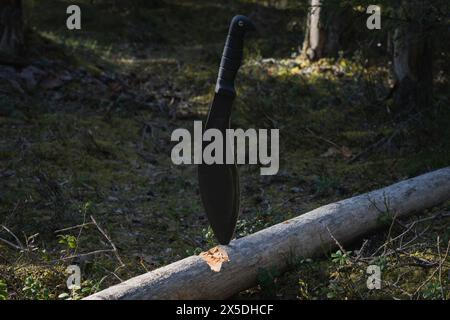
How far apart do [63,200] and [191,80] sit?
20.8 ft

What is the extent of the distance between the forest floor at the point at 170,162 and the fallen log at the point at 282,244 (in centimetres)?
15

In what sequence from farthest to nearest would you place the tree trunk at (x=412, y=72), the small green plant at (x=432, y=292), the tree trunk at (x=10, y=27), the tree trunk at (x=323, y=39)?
the tree trunk at (x=323, y=39) → the tree trunk at (x=10, y=27) → the tree trunk at (x=412, y=72) → the small green plant at (x=432, y=292)

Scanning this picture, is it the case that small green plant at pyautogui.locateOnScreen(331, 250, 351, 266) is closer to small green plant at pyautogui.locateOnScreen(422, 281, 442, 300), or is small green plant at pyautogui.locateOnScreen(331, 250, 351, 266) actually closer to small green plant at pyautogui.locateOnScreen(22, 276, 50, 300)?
small green plant at pyautogui.locateOnScreen(422, 281, 442, 300)

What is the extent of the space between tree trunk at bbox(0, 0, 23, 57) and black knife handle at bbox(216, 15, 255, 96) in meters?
7.07

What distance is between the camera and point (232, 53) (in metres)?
5.20

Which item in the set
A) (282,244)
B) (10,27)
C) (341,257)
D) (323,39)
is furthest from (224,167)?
(323,39)

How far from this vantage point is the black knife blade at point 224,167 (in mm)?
5180

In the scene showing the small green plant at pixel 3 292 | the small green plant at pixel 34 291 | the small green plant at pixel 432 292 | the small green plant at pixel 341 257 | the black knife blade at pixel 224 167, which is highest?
the black knife blade at pixel 224 167

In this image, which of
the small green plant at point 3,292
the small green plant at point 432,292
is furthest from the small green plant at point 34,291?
the small green plant at point 432,292

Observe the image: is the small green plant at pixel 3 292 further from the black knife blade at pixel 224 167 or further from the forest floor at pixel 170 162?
the black knife blade at pixel 224 167

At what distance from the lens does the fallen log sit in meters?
4.89

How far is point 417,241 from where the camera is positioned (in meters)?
6.38

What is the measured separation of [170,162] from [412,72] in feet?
12.4

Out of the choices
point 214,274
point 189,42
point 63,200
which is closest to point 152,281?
point 214,274
